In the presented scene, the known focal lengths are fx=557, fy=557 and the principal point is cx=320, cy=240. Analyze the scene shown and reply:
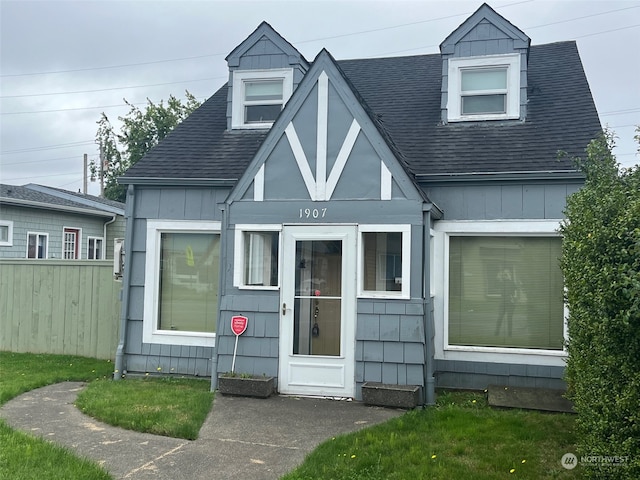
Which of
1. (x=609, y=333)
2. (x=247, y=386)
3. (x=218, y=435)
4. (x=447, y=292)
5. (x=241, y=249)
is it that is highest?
(x=241, y=249)

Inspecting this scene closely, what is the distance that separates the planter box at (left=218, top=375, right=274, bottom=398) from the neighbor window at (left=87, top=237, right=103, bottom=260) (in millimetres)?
14238

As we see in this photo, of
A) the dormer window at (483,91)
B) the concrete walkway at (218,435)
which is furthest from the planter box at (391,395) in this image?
the dormer window at (483,91)

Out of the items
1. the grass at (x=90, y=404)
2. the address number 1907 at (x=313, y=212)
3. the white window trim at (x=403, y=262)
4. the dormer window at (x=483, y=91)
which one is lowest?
the grass at (x=90, y=404)

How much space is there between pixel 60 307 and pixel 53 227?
26.7 ft

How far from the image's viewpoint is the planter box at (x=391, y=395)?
659 centimetres

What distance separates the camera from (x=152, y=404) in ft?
21.7

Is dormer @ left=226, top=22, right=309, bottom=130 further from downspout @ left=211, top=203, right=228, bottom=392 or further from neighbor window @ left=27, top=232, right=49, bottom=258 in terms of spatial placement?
neighbor window @ left=27, top=232, right=49, bottom=258

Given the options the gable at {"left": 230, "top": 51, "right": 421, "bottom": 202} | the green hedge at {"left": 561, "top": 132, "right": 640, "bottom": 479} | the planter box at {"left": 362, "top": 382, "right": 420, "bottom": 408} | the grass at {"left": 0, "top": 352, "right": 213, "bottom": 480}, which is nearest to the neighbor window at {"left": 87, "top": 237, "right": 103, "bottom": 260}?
the grass at {"left": 0, "top": 352, "right": 213, "bottom": 480}

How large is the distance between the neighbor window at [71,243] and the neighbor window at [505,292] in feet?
47.5

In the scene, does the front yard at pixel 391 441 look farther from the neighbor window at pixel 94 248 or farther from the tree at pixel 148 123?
the tree at pixel 148 123

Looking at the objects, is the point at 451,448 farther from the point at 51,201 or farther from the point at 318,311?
the point at 51,201

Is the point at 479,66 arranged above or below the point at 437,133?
above

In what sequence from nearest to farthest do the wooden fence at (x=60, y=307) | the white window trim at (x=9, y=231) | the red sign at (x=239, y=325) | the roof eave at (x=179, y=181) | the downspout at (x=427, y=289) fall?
the downspout at (x=427, y=289)
the red sign at (x=239, y=325)
the roof eave at (x=179, y=181)
the wooden fence at (x=60, y=307)
the white window trim at (x=9, y=231)

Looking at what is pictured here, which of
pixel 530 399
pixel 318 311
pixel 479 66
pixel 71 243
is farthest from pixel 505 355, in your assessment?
pixel 71 243
